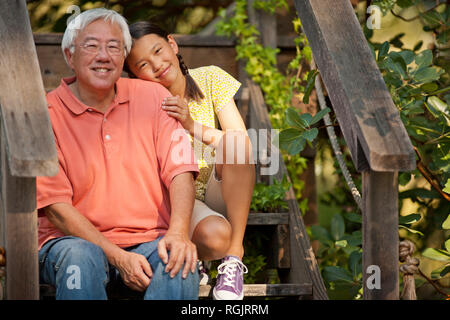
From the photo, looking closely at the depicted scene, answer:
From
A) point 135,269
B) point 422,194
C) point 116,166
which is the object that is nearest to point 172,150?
point 116,166

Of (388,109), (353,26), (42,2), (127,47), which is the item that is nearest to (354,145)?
(388,109)

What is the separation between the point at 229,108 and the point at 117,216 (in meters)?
0.68

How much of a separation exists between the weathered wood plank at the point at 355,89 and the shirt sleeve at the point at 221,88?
19.3 inches

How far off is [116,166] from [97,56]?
363 mm

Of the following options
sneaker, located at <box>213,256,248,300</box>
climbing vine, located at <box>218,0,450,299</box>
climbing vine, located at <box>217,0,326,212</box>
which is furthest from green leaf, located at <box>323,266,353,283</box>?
climbing vine, located at <box>217,0,326,212</box>

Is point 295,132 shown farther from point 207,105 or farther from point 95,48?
point 95,48

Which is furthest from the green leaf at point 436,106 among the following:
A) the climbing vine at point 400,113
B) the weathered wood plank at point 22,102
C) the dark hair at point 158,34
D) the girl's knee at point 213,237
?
the weathered wood plank at point 22,102

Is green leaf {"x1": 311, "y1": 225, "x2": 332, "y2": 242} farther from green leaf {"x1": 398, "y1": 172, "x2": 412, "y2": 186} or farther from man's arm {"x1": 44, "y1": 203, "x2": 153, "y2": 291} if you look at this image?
man's arm {"x1": 44, "y1": 203, "x2": 153, "y2": 291}

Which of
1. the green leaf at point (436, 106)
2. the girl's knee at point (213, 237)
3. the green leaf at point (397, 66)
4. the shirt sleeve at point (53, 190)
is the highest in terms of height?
the green leaf at point (397, 66)

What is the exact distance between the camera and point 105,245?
1847 mm

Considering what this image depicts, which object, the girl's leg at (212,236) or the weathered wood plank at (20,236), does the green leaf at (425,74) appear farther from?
the weathered wood plank at (20,236)

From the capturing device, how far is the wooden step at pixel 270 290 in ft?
6.68

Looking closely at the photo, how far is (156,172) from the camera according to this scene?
6.62ft
